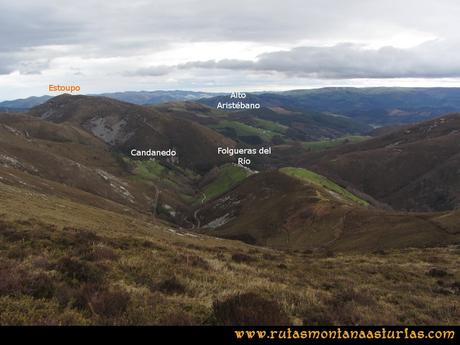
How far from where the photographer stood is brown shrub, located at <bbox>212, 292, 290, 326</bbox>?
39.9ft

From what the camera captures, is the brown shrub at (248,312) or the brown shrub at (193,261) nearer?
the brown shrub at (248,312)

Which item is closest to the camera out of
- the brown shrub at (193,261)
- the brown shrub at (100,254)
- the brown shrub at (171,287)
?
the brown shrub at (171,287)

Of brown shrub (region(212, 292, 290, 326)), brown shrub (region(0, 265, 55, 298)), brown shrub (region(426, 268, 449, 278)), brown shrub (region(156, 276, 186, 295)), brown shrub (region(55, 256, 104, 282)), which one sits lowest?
brown shrub (region(426, 268, 449, 278))

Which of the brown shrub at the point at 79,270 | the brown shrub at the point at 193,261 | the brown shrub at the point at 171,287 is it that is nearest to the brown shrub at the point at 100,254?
the brown shrub at the point at 79,270

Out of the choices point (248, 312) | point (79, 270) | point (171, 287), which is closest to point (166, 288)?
point (171, 287)

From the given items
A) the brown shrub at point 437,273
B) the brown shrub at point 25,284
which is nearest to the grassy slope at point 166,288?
the brown shrub at point 25,284

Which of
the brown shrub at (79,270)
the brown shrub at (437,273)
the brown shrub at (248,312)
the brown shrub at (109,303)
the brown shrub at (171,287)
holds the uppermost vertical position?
the brown shrub at (109,303)

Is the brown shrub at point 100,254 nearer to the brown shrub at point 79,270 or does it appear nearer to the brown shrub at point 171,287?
the brown shrub at point 79,270

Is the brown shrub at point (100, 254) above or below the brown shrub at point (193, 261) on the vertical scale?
above

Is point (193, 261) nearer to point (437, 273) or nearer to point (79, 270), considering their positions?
point (79, 270)

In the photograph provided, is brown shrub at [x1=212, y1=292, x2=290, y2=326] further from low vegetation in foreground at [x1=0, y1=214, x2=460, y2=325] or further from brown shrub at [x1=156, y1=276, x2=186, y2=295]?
brown shrub at [x1=156, y1=276, x2=186, y2=295]

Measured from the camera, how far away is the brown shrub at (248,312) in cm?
1215

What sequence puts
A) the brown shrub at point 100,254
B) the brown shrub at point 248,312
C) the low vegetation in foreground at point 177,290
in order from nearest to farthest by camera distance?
the brown shrub at point 248,312 < the low vegetation in foreground at point 177,290 < the brown shrub at point 100,254

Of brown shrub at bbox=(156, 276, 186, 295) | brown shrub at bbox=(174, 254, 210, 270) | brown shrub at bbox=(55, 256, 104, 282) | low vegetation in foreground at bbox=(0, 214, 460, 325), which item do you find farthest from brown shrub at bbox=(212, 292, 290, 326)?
brown shrub at bbox=(174, 254, 210, 270)
